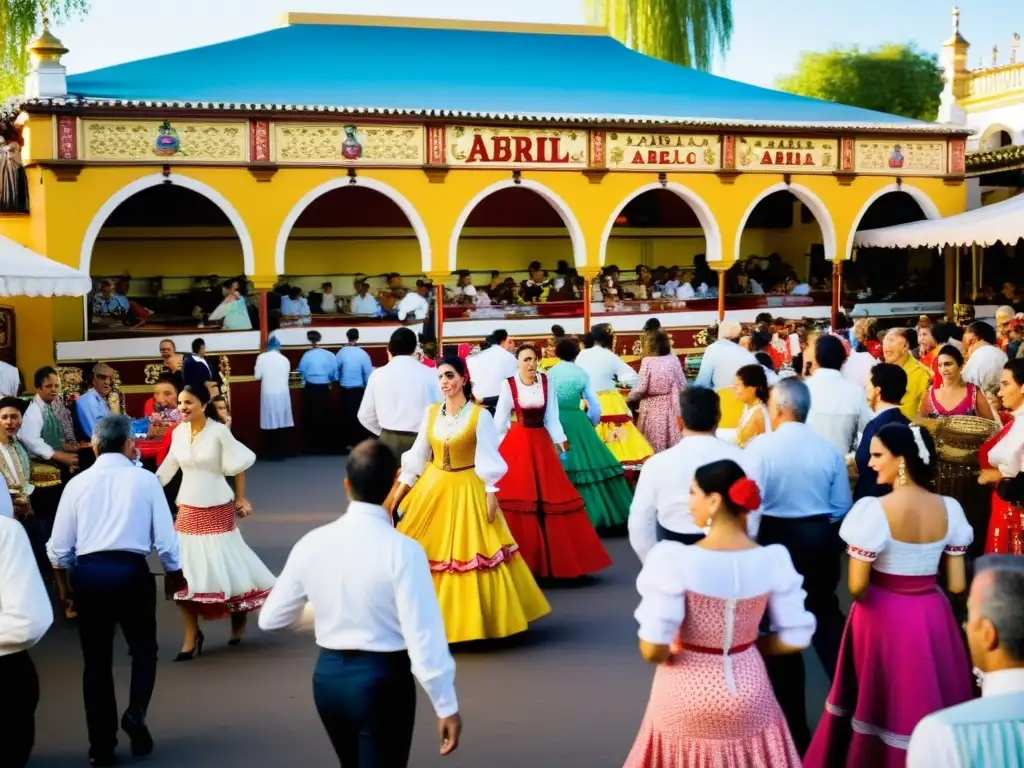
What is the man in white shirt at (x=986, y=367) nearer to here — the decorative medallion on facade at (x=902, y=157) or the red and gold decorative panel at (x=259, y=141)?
the red and gold decorative panel at (x=259, y=141)

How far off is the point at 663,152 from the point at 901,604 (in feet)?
50.7

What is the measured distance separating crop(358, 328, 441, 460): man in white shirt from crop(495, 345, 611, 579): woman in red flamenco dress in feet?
1.82

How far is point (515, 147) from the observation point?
1878cm

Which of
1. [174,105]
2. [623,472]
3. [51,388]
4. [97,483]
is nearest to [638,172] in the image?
[174,105]

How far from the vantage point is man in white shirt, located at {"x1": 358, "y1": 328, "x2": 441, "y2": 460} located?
898 centimetres

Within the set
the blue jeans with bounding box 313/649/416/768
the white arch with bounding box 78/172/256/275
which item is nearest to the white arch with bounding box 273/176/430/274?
the white arch with bounding box 78/172/256/275

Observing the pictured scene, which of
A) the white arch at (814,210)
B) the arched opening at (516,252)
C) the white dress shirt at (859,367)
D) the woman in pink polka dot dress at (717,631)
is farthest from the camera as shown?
the arched opening at (516,252)

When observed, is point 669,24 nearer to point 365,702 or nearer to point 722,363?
point 722,363

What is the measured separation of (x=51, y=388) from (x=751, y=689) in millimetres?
6463

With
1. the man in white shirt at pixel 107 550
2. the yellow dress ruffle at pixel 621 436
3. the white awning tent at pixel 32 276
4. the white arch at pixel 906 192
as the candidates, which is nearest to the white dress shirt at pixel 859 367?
the yellow dress ruffle at pixel 621 436

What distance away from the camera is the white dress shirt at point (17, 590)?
436 cm

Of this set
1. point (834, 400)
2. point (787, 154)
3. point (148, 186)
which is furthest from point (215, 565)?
point (787, 154)

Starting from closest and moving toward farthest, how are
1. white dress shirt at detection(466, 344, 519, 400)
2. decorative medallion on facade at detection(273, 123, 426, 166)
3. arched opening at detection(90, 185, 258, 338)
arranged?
1. white dress shirt at detection(466, 344, 519, 400)
2. decorative medallion on facade at detection(273, 123, 426, 166)
3. arched opening at detection(90, 185, 258, 338)

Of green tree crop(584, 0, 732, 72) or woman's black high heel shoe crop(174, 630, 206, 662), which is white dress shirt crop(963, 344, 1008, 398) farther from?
green tree crop(584, 0, 732, 72)
